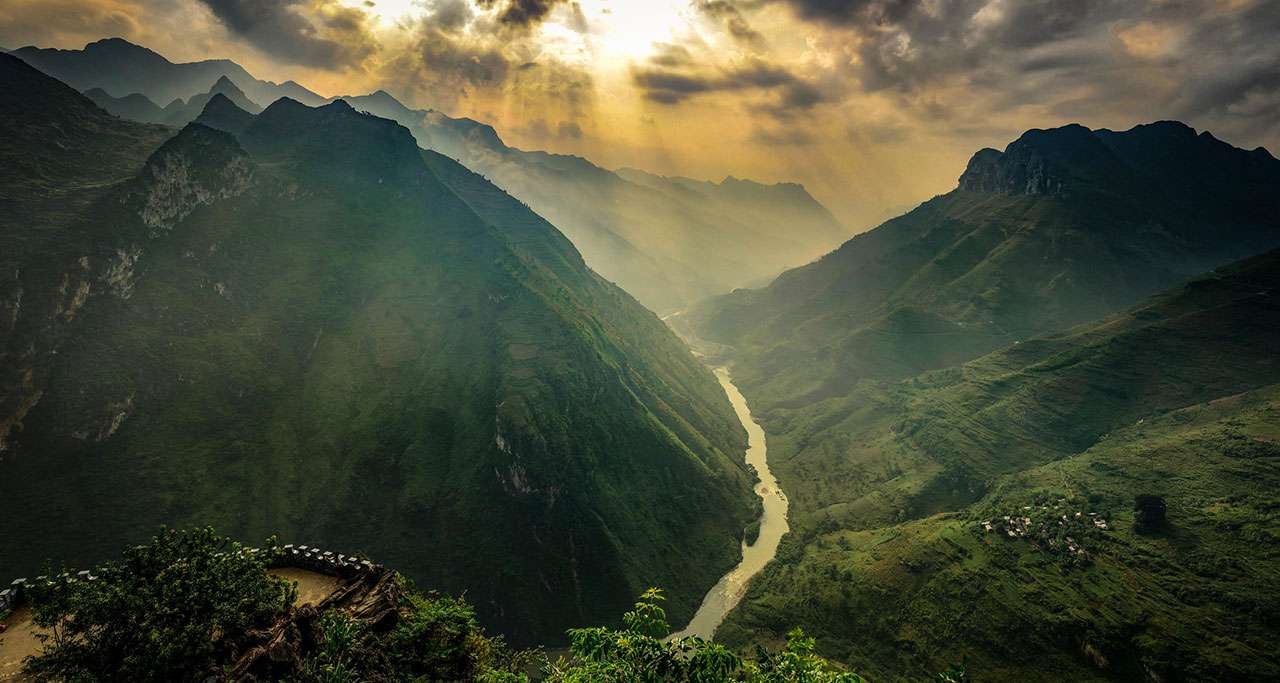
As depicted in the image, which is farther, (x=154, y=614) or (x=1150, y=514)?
(x=1150, y=514)

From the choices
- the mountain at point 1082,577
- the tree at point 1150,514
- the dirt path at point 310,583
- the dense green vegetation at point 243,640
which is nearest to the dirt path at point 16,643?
the dense green vegetation at point 243,640

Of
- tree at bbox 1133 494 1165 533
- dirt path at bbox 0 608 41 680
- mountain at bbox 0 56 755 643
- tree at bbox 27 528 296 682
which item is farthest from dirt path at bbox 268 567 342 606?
tree at bbox 1133 494 1165 533

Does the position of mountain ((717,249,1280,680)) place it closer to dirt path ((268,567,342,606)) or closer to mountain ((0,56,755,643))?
mountain ((0,56,755,643))

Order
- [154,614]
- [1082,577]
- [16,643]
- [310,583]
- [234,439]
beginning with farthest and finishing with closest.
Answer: [234,439] < [1082,577] < [310,583] < [16,643] < [154,614]

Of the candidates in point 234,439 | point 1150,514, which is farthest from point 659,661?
point 234,439

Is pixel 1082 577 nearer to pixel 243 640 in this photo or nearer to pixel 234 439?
pixel 243 640

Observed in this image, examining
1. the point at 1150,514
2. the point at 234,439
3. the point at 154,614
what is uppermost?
the point at 154,614

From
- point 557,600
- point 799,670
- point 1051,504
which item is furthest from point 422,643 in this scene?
point 1051,504

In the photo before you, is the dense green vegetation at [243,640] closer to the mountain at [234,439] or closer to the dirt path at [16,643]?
the dirt path at [16,643]
